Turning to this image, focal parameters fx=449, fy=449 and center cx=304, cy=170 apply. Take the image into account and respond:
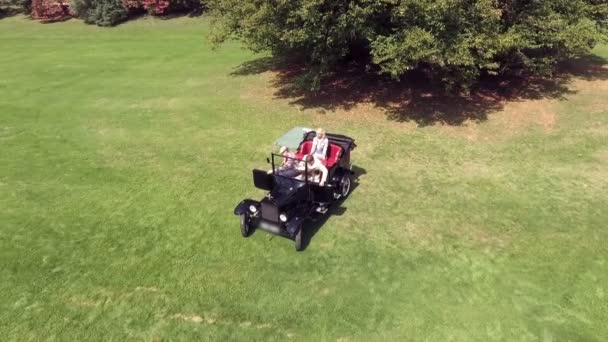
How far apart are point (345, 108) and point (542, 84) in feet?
27.4

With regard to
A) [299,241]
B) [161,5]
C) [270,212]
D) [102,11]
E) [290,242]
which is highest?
[161,5]

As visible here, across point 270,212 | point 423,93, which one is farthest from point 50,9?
point 270,212

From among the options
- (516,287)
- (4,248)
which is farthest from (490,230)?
(4,248)

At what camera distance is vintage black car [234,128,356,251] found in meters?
9.40

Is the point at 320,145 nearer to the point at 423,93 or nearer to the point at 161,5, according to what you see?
the point at 423,93

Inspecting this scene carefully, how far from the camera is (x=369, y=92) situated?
708 inches

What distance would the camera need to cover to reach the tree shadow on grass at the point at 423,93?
53.3ft

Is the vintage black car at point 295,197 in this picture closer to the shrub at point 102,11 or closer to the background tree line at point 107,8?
the background tree line at point 107,8

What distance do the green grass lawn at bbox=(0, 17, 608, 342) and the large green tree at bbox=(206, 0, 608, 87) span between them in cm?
218

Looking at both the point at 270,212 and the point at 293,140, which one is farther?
the point at 293,140

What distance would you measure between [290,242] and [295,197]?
1008mm

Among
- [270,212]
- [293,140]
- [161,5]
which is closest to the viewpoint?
[270,212]

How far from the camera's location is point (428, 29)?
543 inches

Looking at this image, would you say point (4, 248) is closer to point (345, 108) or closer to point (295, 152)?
point (295, 152)
